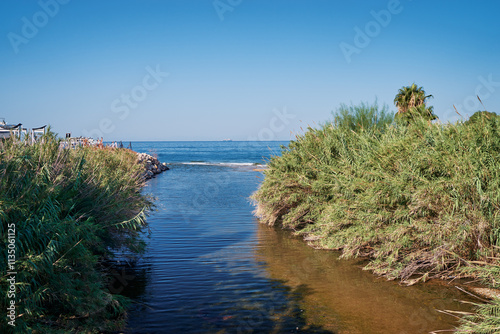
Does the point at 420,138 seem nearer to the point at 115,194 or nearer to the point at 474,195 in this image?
the point at 474,195

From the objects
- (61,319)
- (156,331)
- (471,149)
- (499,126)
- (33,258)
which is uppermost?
(499,126)

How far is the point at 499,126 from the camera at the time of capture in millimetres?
8070

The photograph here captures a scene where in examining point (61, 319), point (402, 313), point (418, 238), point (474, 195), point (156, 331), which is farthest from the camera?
point (418, 238)

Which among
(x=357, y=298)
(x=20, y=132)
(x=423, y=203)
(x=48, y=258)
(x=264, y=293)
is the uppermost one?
(x=20, y=132)

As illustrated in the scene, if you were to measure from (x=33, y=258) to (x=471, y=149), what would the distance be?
7.59 meters

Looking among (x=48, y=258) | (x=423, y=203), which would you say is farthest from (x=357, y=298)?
(x=48, y=258)

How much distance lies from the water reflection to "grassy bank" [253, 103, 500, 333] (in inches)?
15.9

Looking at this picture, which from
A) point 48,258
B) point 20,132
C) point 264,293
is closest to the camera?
point 48,258

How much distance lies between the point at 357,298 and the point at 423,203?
228 centimetres

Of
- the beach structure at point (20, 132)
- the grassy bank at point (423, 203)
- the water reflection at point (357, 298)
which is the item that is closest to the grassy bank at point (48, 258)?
the beach structure at point (20, 132)

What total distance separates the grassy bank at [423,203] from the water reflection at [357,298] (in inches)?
15.9

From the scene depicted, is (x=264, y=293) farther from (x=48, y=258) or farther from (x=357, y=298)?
(x=48, y=258)

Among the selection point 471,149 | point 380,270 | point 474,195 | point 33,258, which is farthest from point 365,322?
point 33,258

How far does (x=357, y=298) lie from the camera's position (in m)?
7.60
